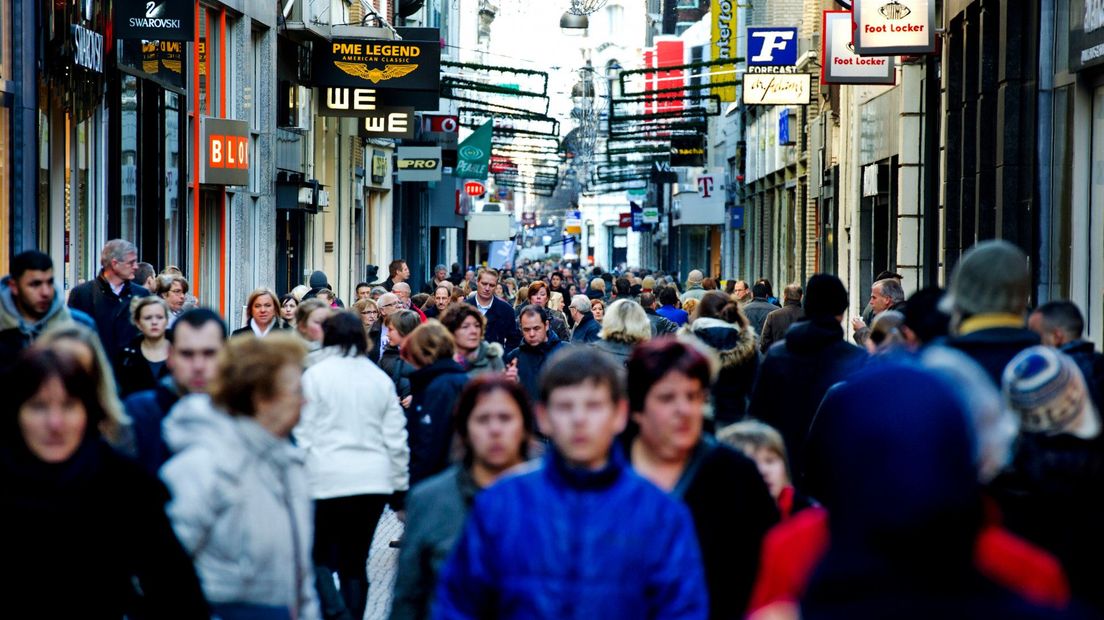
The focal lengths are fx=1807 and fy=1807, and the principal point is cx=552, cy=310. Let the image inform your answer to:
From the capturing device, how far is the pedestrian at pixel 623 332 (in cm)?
1064

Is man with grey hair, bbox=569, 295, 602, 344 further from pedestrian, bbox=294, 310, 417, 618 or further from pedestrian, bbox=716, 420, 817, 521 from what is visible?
pedestrian, bbox=716, 420, 817, 521

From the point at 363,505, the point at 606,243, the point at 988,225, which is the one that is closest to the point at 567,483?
the point at 363,505

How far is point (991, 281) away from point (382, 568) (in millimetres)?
6376

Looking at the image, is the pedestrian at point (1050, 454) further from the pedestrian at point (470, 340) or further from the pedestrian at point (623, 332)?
the pedestrian at point (470, 340)

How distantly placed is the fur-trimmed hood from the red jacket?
6.39m

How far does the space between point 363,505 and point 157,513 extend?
3509 mm

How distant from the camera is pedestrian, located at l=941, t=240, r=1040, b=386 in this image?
573cm

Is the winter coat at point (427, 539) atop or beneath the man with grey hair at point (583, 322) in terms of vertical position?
beneath

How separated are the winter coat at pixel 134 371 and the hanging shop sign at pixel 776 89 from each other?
67.8ft

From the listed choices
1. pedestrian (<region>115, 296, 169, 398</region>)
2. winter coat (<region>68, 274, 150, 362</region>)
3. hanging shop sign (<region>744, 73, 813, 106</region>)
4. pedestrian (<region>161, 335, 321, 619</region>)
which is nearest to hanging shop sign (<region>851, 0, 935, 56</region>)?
winter coat (<region>68, 274, 150, 362</region>)

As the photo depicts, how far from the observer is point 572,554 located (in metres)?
4.17

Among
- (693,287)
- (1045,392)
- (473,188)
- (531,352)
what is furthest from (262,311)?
(473,188)

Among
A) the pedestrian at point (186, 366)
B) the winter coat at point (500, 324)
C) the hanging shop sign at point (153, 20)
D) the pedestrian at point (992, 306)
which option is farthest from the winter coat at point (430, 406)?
the hanging shop sign at point (153, 20)

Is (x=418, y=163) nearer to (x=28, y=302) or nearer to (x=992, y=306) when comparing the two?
(x=28, y=302)
